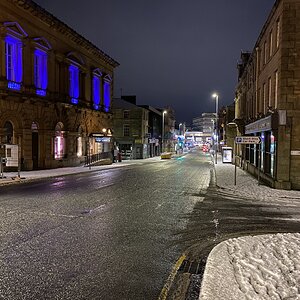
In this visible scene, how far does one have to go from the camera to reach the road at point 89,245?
544 cm

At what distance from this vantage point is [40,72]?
3073 cm

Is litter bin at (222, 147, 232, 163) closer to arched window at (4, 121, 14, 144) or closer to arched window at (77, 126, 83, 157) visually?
arched window at (77, 126, 83, 157)

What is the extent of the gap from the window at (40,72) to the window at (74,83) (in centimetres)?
485

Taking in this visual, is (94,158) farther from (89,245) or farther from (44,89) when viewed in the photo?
(89,245)

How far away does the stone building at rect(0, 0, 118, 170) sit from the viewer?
26.7m

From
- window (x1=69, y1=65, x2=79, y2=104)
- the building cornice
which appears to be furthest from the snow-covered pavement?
window (x1=69, y1=65, x2=79, y2=104)

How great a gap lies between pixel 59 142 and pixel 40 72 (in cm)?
675

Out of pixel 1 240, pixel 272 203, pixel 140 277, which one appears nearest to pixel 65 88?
pixel 272 203

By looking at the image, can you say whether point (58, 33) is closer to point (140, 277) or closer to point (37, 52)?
point (37, 52)

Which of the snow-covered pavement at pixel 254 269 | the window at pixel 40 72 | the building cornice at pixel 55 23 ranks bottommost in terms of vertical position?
the snow-covered pavement at pixel 254 269

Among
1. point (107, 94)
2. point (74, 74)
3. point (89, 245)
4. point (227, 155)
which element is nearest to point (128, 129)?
point (107, 94)

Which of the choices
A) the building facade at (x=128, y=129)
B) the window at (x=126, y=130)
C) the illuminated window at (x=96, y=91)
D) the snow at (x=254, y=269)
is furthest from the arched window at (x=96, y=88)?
the snow at (x=254, y=269)

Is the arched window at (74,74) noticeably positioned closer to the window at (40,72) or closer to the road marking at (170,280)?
the window at (40,72)

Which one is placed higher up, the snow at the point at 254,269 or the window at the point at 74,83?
the window at the point at 74,83
